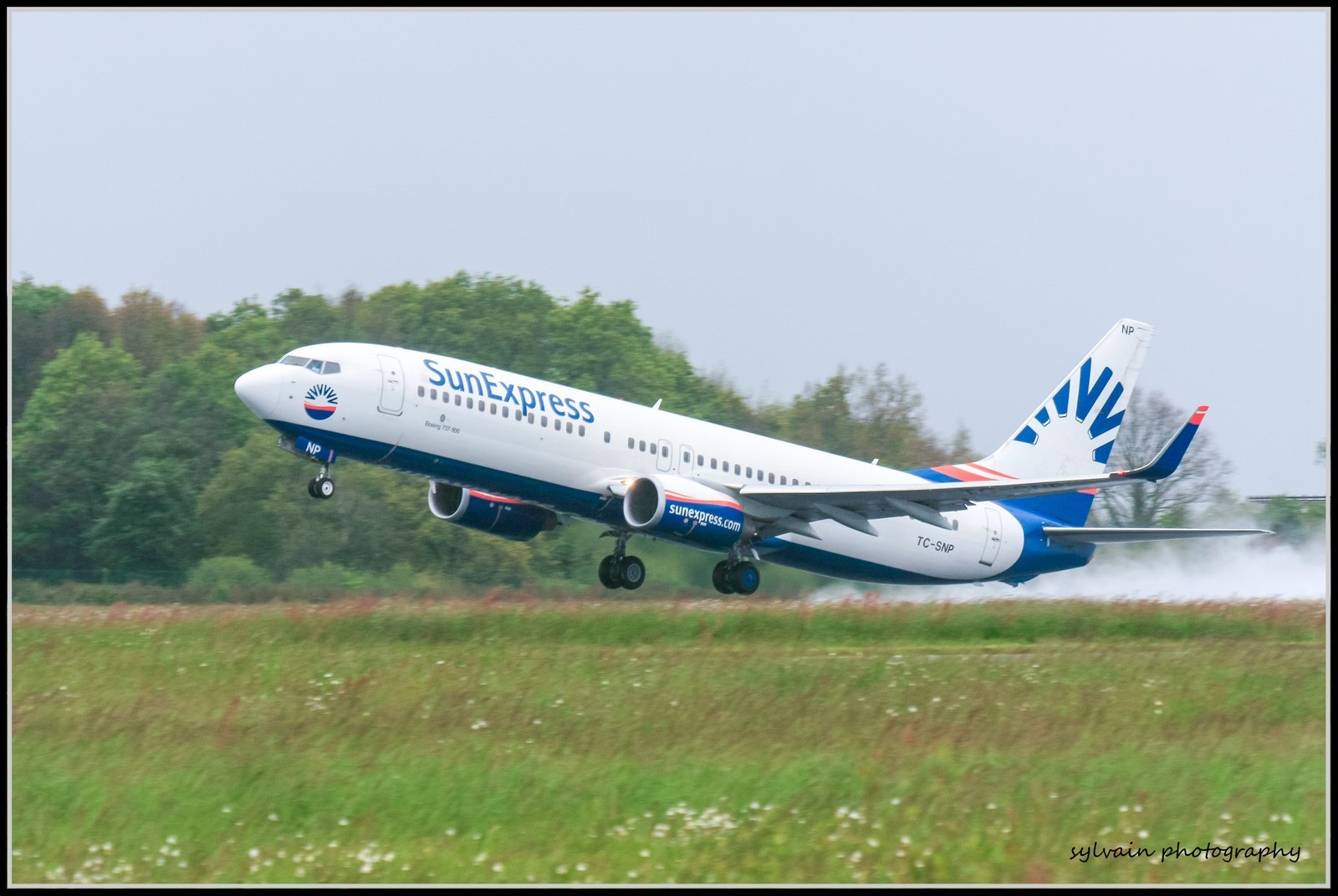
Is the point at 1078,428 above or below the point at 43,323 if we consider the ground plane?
below

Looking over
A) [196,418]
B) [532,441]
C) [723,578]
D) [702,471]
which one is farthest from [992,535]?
[196,418]

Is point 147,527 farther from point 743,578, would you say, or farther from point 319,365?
point 743,578

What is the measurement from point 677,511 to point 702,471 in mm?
2042

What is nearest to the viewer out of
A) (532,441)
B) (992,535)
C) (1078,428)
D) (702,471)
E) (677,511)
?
(532,441)

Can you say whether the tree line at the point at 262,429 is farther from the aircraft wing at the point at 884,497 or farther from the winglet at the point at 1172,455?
the winglet at the point at 1172,455

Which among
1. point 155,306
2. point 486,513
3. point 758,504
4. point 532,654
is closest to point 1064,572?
point 758,504

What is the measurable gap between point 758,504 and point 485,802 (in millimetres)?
16272

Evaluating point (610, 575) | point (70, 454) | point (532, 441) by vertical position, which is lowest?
point (610, 575)

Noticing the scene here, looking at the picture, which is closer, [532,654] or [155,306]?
[532,654]

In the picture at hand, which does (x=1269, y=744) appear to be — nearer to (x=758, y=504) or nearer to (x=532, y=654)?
(x=532, y=654)

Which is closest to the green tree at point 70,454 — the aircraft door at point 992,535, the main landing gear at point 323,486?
the main landing gear at point 323,486

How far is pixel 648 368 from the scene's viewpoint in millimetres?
63312

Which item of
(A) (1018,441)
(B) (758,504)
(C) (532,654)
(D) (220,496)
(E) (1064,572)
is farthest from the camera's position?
(D) (220,496)

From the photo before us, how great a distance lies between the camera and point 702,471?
2912 cm
